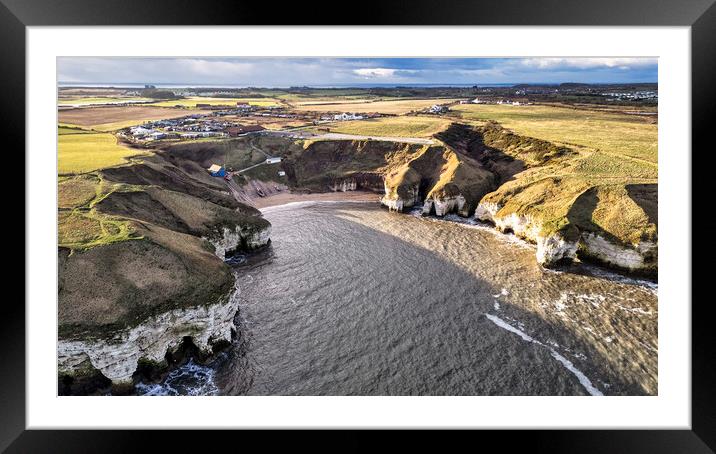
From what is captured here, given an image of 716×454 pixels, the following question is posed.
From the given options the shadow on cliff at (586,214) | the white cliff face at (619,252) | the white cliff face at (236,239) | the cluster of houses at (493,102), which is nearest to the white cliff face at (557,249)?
the white cliff face at (619,252)

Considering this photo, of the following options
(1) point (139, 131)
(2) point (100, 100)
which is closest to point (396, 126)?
(1) point (139, 131)

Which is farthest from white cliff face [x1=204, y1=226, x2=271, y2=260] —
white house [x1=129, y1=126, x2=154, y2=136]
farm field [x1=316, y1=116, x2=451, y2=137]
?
farm field [x1=316, y1=116, x2=451, y2=137]

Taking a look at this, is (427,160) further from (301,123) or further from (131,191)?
(131,191)

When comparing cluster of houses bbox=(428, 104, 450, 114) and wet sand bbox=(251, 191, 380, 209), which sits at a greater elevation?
cluster of houses bbox=(428, 104, 450, 114)

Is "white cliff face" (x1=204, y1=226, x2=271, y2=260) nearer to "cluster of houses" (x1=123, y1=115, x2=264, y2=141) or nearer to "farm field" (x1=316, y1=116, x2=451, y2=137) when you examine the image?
"cluster of houses" (x1=123, y1=115, x2=264, y2=141)

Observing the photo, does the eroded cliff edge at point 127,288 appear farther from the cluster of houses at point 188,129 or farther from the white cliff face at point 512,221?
the white cliff face at point 512,221
